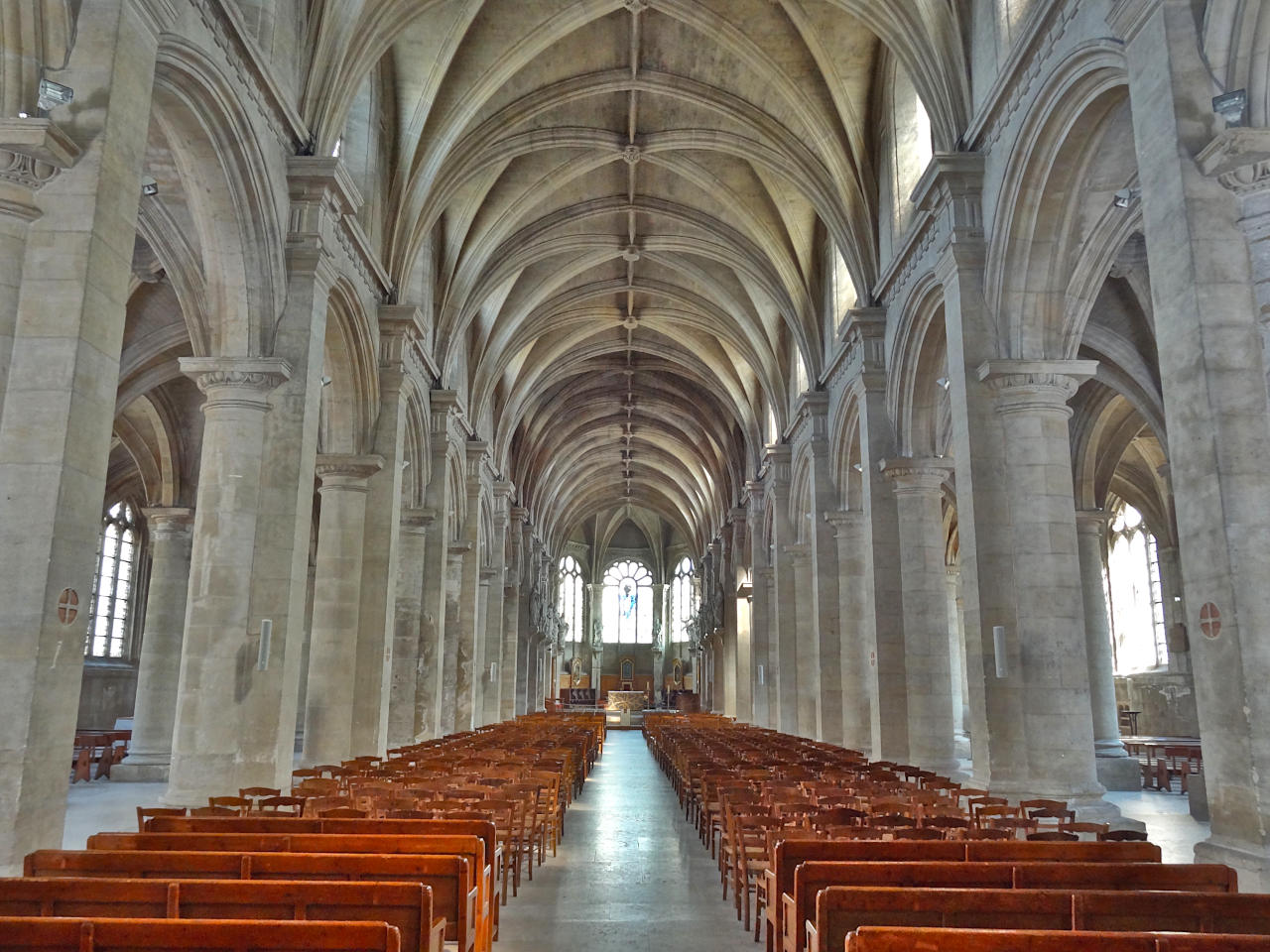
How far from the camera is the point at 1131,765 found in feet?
63.6

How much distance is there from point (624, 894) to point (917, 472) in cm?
1142

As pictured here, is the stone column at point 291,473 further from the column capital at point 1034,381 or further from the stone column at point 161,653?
the column capital at point 1034,381

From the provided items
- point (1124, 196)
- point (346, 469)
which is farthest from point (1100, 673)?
point (346, 469)

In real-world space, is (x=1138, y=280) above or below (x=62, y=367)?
above

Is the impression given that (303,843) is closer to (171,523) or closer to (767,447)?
(171,523)

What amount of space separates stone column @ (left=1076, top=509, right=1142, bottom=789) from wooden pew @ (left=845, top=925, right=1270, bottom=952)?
16108mm

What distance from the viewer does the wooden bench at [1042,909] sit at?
4512 mm

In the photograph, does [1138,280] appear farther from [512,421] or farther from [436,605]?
[512,421]

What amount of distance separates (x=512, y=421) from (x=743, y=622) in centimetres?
1352

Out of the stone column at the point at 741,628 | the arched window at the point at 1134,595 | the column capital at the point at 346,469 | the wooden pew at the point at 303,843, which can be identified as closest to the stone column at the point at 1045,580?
the wooden pew at the point at 303,843

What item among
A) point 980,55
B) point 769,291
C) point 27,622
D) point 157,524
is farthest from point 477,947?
point 769,291

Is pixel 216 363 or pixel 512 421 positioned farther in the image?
pixel 512 421

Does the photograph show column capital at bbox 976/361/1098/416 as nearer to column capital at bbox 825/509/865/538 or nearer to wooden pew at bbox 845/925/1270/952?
column capital at bbox 825/509/865/538

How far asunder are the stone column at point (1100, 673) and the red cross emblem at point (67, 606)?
53.8ft
